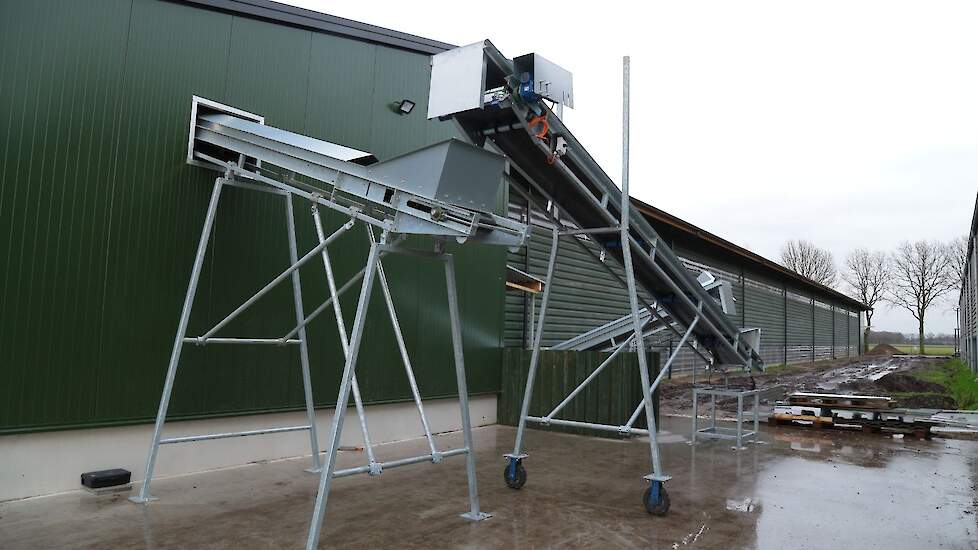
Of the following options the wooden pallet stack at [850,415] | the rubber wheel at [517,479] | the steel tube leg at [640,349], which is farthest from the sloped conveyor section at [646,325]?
the rubber wheel at [517,479]

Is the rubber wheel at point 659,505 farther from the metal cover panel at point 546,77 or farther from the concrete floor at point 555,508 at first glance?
the metal cover panel at point 546,77

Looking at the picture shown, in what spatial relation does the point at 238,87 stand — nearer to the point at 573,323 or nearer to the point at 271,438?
the point at 271,438

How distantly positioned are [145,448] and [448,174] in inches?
183

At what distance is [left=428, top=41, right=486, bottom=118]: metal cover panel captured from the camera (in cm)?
569

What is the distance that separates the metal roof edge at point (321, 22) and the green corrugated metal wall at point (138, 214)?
0.12 meters

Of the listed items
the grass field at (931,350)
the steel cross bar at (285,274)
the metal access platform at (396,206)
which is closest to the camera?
the metal access platform at (396,206)

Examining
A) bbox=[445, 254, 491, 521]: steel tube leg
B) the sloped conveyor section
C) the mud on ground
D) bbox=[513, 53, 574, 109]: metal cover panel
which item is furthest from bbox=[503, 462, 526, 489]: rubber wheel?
the mud on ground

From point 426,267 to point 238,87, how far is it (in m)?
3.87

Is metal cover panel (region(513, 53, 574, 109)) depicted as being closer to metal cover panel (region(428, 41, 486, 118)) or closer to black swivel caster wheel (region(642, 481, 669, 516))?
metal cover panel (region(428, 41, 486, 118))

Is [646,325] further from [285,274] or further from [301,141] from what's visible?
[301,141]

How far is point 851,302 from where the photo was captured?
48.1 m

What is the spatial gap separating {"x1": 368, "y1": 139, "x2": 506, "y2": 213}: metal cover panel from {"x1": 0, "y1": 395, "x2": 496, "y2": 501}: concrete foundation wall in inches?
161

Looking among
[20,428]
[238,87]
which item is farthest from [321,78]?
[20,428]

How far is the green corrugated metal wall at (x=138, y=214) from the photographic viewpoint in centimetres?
610
